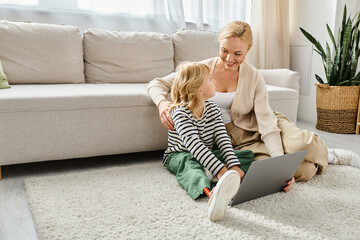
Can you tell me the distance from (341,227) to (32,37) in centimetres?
203

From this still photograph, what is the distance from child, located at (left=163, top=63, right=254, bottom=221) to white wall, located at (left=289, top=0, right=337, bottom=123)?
184cm

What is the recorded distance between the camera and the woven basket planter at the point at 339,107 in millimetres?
2615

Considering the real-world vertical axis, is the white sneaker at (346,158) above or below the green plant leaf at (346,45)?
below

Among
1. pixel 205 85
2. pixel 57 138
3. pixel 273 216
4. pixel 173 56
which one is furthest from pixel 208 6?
pixel 273 216

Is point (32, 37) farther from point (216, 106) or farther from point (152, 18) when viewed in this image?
point (216, 106)

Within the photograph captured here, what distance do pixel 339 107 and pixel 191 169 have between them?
1.73m

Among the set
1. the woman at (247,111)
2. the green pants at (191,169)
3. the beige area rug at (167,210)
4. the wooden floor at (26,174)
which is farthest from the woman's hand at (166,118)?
the wooden floor at (26,174)

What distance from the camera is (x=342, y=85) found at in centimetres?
265

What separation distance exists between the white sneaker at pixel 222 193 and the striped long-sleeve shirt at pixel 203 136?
0.22 m

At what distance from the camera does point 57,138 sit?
1660 millimetres

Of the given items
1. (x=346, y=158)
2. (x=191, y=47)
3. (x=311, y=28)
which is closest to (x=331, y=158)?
(x=346, y=158)

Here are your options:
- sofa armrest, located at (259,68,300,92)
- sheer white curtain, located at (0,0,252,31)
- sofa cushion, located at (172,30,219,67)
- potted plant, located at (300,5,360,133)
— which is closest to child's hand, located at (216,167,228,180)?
sofa armrest, located at (259,68,300,92)

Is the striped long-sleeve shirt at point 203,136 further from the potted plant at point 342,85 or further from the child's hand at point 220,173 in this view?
the potted plant at point 342,85

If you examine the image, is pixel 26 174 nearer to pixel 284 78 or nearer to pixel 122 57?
pixel 122 57
